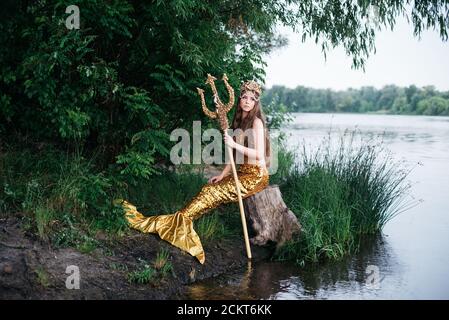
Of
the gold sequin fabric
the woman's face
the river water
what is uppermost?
the woman's face

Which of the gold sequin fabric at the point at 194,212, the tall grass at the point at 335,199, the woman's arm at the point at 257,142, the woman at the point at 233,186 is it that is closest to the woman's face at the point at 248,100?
the woman at the point at 233,186

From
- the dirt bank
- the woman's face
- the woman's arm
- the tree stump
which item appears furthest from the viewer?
the tree stump

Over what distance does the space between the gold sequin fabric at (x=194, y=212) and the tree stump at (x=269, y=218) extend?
13 cm

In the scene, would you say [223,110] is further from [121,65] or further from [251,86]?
[121,65]

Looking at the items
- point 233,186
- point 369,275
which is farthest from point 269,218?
point 369,275

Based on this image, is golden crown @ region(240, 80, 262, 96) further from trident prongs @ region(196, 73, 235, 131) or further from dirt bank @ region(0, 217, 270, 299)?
dirt bank @ region(0, 217, 270, 299)

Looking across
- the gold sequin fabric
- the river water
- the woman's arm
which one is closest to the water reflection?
the river water

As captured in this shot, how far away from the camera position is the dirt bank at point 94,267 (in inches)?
185

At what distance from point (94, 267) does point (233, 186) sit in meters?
1.82

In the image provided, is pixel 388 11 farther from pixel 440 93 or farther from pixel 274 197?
pixel 440 93

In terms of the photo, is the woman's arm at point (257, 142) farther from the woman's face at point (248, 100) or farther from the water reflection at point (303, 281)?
the water reflection at point (303, 281)

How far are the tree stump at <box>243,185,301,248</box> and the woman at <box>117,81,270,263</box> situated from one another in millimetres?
130

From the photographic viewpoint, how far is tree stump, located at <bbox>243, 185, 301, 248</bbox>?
637 centimetres

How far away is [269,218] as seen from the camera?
6.39 metres
